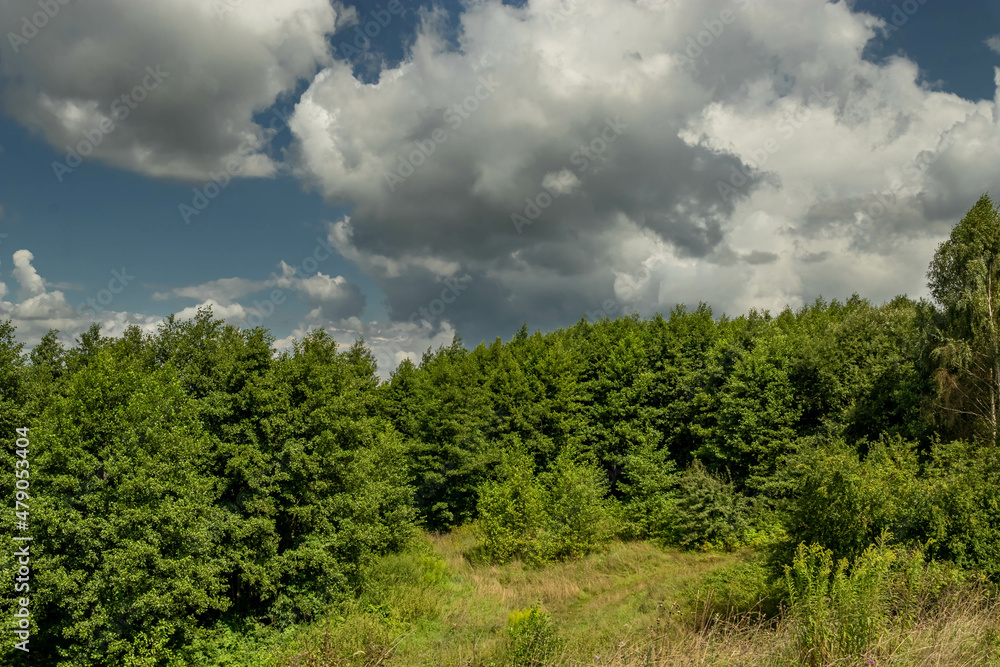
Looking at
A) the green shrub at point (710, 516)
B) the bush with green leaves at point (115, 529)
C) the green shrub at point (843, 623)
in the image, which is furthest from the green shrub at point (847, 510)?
the bush with green leaves at point (115, 529)

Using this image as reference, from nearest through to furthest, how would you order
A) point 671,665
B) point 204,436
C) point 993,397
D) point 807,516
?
point 671,665 < point 807,516 < point 204,436 < point 993,397

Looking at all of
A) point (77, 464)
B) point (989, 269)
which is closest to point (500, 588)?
point (77, 464)

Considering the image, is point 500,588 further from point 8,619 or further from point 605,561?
point 8,619

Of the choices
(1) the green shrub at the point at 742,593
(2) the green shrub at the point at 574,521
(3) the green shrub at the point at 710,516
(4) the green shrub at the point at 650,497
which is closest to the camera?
(1) the green shrub at the point at 742,593

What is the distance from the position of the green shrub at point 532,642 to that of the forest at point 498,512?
0.09 metres

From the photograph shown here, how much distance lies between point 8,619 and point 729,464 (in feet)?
122

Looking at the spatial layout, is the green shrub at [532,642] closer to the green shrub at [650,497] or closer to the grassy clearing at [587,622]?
the grassy clearing at [587,622]

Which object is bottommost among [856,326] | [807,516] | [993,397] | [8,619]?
[8,619]

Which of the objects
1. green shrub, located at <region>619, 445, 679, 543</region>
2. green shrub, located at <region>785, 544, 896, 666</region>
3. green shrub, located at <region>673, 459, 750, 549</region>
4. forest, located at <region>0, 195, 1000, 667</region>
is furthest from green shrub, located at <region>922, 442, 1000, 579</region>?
green shrub, located at <region>619, 445, 679, 543</region>

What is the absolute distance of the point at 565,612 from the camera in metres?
22.3

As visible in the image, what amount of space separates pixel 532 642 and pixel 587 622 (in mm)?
12177

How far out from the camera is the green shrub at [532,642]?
777 cm

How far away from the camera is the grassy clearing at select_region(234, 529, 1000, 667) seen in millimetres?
6055

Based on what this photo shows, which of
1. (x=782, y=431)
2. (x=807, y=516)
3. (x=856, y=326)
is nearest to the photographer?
(x=807, y=516)
